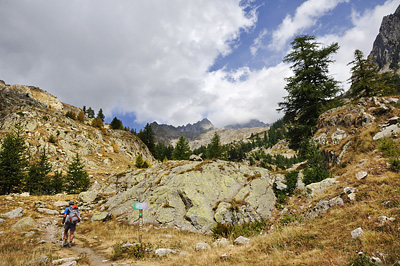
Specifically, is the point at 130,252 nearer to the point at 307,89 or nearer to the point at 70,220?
the point at 70,220

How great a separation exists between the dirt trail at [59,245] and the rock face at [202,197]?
206 inches

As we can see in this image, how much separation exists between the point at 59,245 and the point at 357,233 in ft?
55.7

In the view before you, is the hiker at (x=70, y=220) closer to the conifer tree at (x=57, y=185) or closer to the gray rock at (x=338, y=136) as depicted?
the gray rock at (x=338, y=136)

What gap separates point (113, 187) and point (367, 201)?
30.9 m

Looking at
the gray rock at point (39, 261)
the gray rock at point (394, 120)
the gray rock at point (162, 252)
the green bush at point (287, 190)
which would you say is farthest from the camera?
the green bush at point (287, 190)

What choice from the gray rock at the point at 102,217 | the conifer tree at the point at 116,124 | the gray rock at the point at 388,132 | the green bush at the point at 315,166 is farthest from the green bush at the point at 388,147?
the conifer tree at the point at 116,124

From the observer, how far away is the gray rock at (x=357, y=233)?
659 centimetres

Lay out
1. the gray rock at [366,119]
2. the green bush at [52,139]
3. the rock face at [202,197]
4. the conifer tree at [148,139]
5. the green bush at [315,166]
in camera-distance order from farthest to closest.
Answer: the conifer tree at [148,139]
the green bush at [52,139]
the gray rock at [366,119]
the green bush at [315,166]
the rock face at [202,197]

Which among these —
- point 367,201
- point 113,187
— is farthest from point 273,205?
point 113,187

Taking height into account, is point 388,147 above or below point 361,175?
above

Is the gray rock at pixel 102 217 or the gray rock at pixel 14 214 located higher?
the gray rock at pixel 14 214

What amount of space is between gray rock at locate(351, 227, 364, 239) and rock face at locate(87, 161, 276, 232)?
10.7 metres

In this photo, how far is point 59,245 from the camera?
478 inches

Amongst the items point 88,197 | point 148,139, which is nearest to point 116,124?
point 148,139
